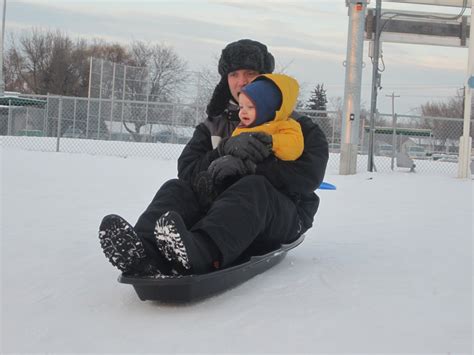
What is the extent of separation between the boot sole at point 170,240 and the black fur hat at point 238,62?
113 centimetres

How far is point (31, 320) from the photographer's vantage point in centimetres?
210

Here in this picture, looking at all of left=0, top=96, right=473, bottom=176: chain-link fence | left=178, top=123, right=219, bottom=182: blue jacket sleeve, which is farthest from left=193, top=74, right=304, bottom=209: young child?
left=0, top=96, right=473, bottom=176: chain-link fence

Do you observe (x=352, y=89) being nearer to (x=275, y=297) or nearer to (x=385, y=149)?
(x=385, y=149)

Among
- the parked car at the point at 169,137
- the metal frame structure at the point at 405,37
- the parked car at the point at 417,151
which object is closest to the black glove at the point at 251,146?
the metal frame structure at the point at 405,37

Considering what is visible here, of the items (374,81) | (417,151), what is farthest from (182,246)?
(417,151)

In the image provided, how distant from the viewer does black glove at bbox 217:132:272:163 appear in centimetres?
258

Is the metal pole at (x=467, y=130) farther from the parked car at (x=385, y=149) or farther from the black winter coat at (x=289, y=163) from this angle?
the black winter coat at (x=289, y=163)

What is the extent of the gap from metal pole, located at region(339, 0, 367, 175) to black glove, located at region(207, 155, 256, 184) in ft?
23.4

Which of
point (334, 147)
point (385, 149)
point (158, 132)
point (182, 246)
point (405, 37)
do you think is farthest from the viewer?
point (158, 132)

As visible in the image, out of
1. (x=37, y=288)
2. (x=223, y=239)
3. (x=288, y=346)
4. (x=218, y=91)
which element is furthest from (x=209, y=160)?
(x=288, y=346)

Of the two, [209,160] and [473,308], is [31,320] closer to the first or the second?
[209,160]

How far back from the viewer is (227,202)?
2.31 m

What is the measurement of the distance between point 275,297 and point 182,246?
498 millimetres

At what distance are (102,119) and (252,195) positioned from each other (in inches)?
592
